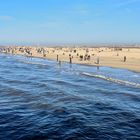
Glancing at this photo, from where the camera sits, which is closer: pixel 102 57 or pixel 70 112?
pixel 70 112

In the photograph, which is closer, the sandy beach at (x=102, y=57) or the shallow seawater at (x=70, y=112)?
the shallow seawater at (x=70, y=112)

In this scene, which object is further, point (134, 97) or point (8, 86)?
point (8, 86)

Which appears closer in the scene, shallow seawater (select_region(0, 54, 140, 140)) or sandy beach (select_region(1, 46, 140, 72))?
shallow seawater (select_region(0, 54, 140, 140))

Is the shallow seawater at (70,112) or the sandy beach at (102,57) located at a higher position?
the shallow seawater at (70,112)

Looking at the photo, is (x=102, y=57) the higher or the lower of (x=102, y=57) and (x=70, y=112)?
the lower

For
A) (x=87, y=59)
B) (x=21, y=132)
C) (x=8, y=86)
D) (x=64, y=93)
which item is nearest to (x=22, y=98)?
(x=64, y=93)

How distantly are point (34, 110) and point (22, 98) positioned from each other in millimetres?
4105

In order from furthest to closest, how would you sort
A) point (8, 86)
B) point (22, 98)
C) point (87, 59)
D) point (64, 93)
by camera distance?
point (87, 59)
point (8, 86)
point (64, 93)
point (22, 98)

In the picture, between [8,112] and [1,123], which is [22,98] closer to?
[8,112]

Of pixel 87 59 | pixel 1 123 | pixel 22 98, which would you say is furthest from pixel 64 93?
pixel 87 59

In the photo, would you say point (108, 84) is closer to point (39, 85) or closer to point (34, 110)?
point (39, 85)

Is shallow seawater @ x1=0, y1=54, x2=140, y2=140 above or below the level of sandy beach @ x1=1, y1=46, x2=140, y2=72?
above

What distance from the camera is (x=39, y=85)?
31.3 metres

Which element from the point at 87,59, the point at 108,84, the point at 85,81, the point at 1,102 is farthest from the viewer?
the point at 87,59
